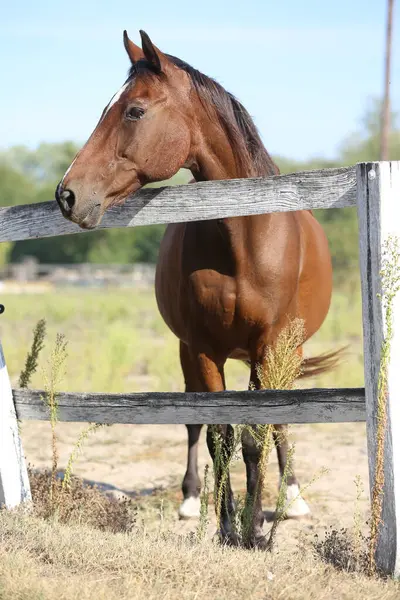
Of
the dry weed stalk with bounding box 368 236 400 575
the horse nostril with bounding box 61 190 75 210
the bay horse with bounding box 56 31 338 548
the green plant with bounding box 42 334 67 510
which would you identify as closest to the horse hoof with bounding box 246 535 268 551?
the bay horse with bounding box 56 31 338 548

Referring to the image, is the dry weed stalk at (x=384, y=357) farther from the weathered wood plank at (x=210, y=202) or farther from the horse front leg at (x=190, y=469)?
the horse front leg at (x=190, y=469)

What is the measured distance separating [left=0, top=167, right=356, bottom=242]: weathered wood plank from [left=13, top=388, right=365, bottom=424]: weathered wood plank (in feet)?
2.67

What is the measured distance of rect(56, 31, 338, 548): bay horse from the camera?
3.60m

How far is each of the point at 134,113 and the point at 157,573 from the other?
2082 mm

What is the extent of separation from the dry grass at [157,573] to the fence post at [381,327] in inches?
9.3

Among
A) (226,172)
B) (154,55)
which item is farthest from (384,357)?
(154,55)

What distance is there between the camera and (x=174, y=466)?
21.2 feet

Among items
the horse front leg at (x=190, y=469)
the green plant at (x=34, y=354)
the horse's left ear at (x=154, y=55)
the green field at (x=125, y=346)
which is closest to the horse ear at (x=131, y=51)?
the horse's left ear at (x=154, y=55)

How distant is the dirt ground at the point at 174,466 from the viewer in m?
5.12

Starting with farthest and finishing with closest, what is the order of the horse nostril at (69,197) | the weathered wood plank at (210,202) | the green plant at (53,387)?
1. the green plant at (53,387)
2. the horse nostril at (69,197)
3. the weathered wood plank at (210,202)

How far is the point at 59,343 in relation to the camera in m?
3.95

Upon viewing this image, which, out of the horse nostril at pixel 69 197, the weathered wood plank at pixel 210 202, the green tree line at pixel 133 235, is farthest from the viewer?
the green tree line at pixel 133 235

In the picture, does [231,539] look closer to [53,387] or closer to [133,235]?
[53,387]

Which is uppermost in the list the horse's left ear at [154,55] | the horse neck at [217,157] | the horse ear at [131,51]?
the horse ear at [131,51]
